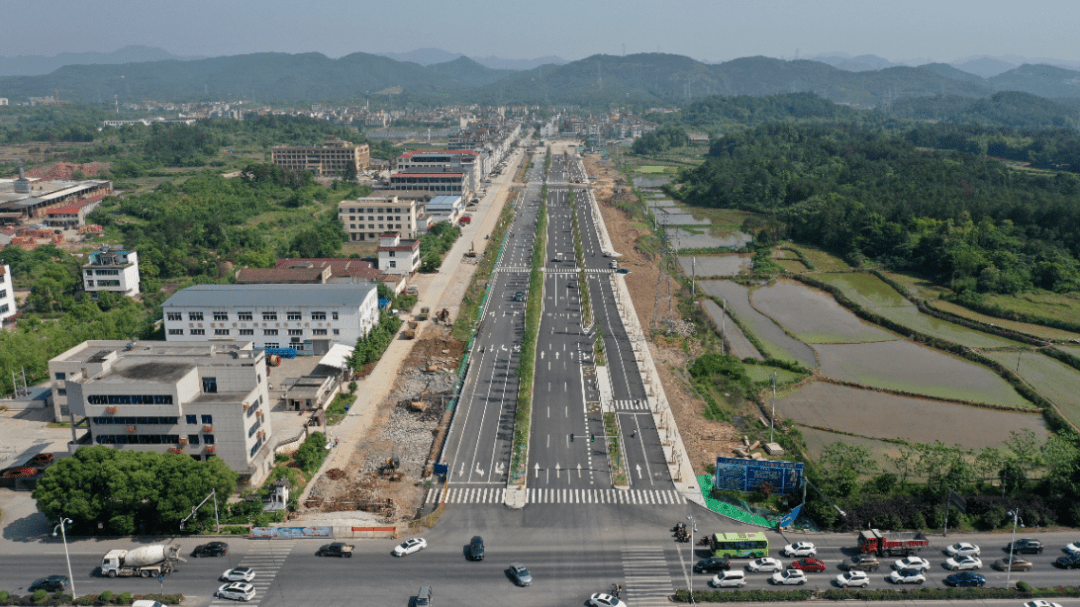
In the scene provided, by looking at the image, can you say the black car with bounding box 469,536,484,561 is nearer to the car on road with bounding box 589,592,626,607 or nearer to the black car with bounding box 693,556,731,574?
the car on road with bounding box 589,592,626,607

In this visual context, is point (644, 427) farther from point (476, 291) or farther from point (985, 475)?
point (476, 291)

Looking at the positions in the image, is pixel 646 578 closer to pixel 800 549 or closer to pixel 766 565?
pixel 766 565

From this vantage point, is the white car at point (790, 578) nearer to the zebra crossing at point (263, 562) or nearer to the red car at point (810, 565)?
the red car at point (810, 565)

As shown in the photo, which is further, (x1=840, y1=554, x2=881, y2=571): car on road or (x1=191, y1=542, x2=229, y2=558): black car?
(x1=191, y1=542, x2=229, y2=558): black car

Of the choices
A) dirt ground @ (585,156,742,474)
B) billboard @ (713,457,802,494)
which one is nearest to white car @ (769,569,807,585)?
billboard @ (713,457,802,494)

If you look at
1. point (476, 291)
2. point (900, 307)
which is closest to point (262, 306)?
point (476, 291)
